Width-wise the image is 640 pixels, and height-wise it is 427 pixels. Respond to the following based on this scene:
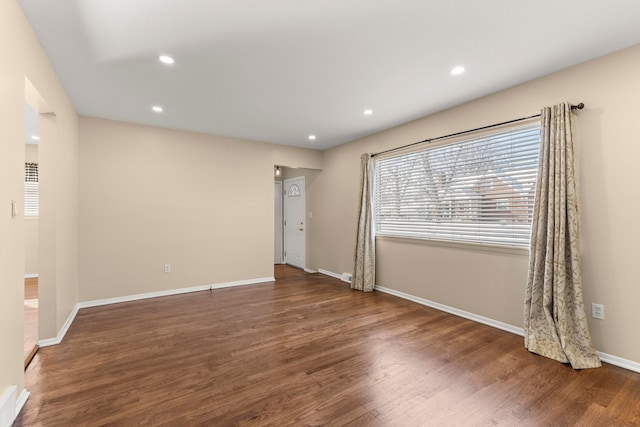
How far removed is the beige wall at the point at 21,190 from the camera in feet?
5.31

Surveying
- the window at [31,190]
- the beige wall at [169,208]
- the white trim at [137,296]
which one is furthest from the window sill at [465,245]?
the window at [31,190]

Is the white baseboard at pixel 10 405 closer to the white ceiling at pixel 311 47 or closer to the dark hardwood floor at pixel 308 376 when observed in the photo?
the dark hardwood floor at pixel 308 376

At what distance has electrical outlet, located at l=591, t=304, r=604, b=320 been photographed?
2369 millimetres

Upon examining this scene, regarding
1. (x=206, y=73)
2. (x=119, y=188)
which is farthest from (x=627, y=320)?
(x=119, y=188)

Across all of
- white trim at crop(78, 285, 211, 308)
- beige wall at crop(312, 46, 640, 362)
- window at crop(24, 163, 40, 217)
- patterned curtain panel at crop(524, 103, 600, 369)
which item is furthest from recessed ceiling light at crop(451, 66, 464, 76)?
window at crop(24, 163, 40, 217)

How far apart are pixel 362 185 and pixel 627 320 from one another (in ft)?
10.7

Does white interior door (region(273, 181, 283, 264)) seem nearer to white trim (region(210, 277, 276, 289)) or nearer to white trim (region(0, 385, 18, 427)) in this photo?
white trim (region(210, 277, 276, 289))

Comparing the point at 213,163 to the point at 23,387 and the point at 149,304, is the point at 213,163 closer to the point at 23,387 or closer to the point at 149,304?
the point at 149,304

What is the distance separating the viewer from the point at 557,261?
2.45 m

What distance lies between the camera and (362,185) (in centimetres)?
465

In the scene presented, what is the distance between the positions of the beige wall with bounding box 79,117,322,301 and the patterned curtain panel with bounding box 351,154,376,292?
160 centimetres

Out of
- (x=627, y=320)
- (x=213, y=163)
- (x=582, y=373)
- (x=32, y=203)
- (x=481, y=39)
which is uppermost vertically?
(x=481, y=39)

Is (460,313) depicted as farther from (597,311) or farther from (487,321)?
(597,311)

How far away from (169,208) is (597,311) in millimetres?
5112
